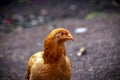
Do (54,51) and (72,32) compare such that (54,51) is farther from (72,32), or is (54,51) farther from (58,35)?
(72,32)

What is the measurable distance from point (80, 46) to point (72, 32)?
1.61 metres

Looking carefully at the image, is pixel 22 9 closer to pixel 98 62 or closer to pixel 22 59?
pixel 22 59

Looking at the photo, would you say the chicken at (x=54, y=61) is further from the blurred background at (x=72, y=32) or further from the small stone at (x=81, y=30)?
the small stone at (x=81, y=30)

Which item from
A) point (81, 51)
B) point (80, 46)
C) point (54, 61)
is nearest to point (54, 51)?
point (54, 61)

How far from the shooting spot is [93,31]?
880cm

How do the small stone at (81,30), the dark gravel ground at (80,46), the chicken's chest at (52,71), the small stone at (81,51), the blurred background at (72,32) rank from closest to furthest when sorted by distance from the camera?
the chicken's chest at (52,71), the dark gravel ground at (80,46), the blurred background at (72,32), the small stone at (81,51), the small stone at (81,30)

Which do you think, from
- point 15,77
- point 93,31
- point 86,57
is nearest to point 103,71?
point 86,57

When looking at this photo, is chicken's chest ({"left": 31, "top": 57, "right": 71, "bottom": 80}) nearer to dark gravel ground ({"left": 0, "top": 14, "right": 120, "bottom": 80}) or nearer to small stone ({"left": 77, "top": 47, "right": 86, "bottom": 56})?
dark gravel ground ({"left": 0, "top": 14, "right": 120, "bottom": 80})

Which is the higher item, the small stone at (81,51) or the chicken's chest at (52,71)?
the small stone at (81,51)

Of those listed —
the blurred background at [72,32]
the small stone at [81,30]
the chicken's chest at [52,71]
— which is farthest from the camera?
the small stone at [81,30]

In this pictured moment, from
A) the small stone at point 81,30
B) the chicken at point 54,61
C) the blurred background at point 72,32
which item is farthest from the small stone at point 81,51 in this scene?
the chicken at point 54,61

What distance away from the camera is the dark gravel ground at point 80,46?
18.5 feet

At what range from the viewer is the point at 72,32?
9008 millimetres

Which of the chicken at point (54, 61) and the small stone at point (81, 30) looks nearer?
the chicken at point (54, 61)
